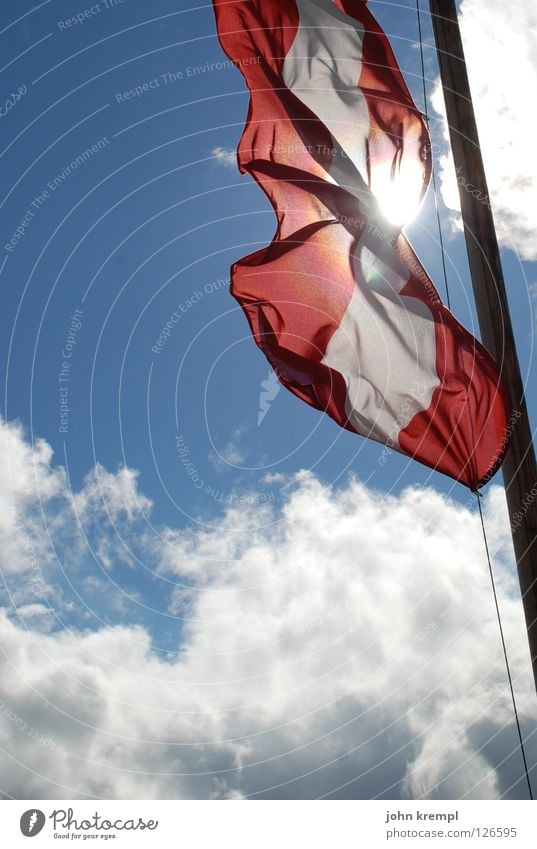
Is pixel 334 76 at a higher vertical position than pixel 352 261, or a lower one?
higher

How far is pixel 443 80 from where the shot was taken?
6746mm

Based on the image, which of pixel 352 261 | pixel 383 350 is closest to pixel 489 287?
pixel 383 350

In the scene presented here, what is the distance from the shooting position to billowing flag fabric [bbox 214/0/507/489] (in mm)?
6121

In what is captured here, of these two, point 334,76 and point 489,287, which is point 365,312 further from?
point 334,76

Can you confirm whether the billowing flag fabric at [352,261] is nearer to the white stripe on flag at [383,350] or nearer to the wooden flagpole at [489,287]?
the white stripe on flag at [383,350]

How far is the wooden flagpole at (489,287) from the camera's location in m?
5.20

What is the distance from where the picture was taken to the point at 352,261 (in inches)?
259
